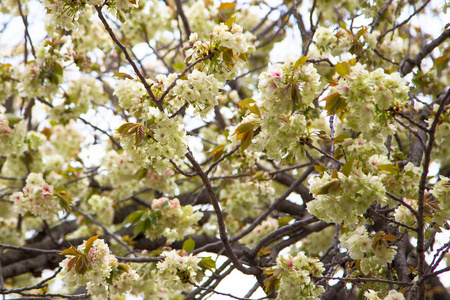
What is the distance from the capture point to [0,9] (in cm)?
405

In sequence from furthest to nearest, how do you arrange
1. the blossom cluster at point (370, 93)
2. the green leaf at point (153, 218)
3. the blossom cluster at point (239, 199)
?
the blossom cluster at point (239, 199) < the green leaf at point (153, 218) < the blossom cluster at point (370, 93)

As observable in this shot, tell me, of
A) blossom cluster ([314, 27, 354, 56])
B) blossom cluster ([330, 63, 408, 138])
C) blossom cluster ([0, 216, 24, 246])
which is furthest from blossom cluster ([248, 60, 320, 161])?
Result: blossom cluster ([0, 216, 24, 246])

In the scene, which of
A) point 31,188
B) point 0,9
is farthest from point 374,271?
point 0,9

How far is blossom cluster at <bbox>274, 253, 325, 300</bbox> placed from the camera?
6.56ft

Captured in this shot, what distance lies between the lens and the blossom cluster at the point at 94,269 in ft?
6.91

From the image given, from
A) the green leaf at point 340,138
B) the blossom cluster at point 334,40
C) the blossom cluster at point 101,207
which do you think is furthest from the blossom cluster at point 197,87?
the blossom cluster at point 101,207

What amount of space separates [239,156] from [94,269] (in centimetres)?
150

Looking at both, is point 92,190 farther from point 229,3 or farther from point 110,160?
point 229,3

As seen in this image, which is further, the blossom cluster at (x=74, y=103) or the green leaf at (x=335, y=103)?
the blossom cluster at (x=74, y=103)

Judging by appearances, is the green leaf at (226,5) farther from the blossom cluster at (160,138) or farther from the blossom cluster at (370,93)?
the blossom cluster at (370,93)

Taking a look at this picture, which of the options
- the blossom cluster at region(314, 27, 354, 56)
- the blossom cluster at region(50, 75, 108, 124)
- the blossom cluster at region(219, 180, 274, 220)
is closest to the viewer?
the blossom cluster at region(314, 27, 354, 56)

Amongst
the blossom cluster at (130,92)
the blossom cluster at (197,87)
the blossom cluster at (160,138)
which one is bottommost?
the blossom cluster at (160,138)

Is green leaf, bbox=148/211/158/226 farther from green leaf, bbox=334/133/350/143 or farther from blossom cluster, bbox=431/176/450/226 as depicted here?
blossom cluster, bbox=431/176/450/226

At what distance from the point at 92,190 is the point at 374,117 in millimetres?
3395
